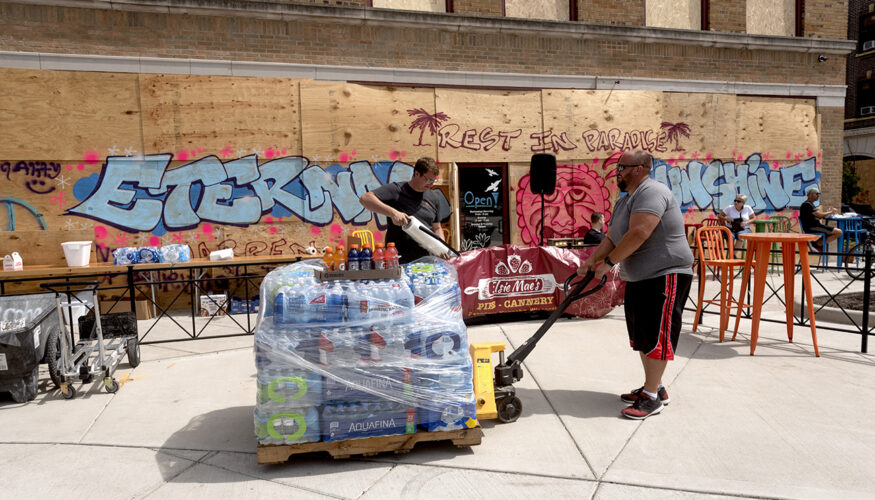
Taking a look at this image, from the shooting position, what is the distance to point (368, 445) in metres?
3.83

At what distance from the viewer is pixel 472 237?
40.8 feet

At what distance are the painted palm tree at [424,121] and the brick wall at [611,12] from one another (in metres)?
4.21

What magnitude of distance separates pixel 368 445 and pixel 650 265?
8.19 ft

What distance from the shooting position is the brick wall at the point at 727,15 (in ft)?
45.9

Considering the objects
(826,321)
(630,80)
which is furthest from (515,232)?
(826,321)

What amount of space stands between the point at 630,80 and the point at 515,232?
14.8 ft

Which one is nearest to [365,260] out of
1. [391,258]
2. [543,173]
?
[391,258]

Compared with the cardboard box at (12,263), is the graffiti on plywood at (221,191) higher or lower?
higher

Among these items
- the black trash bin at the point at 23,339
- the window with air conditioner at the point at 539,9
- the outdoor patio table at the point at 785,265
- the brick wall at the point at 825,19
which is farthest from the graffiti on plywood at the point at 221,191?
the brick wall at the point at 825,19

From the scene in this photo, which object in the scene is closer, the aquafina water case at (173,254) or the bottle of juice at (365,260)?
the bottle of juice at (365,260)

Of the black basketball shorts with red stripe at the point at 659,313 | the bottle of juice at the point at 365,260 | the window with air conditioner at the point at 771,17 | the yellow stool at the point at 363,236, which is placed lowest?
the black basketball shorts with red stripe at the point at 659,313

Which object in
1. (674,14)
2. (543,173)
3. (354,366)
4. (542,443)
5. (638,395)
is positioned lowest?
(542,443)

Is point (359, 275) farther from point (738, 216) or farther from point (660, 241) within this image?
point (738, 216)

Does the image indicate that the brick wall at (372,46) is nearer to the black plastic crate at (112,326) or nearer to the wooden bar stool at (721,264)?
the black plastic crate at (112,326)
